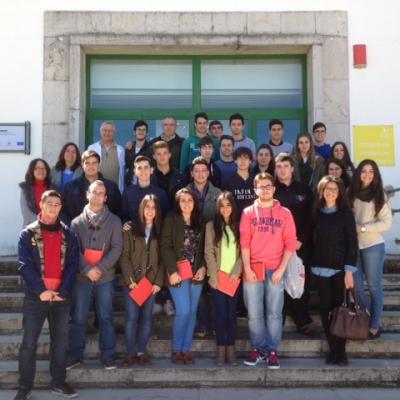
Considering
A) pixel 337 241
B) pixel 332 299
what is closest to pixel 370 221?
pixel 337 241

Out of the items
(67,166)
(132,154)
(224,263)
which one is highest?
(132,154)

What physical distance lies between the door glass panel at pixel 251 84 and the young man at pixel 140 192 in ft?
10.4

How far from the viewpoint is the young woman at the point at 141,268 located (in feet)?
15.6

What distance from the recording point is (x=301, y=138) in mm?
5844

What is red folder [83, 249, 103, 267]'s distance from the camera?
4.71m

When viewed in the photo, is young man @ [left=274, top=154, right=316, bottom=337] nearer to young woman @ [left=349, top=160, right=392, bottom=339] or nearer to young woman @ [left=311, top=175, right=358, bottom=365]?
young woman @ [left=311, top=175, right=358, bottom=365]

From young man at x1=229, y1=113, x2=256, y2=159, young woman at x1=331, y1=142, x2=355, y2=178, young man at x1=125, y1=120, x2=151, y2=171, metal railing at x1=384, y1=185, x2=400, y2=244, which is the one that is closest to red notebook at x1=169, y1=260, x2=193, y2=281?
young man at x1=125, y1=120, x2=151, y2=171

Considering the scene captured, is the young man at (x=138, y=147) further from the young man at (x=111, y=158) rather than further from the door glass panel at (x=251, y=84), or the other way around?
the door glass panel at (x=251, y=84)

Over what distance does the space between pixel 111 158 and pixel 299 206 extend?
8.12 ft

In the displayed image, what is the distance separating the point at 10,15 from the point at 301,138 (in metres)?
4.55

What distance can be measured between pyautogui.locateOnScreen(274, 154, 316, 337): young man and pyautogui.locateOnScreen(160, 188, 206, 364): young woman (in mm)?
952

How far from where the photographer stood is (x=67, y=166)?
5.86m

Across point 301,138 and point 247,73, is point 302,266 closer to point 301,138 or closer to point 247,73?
point 301,138

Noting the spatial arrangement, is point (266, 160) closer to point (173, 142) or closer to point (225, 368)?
point (173, 142)
